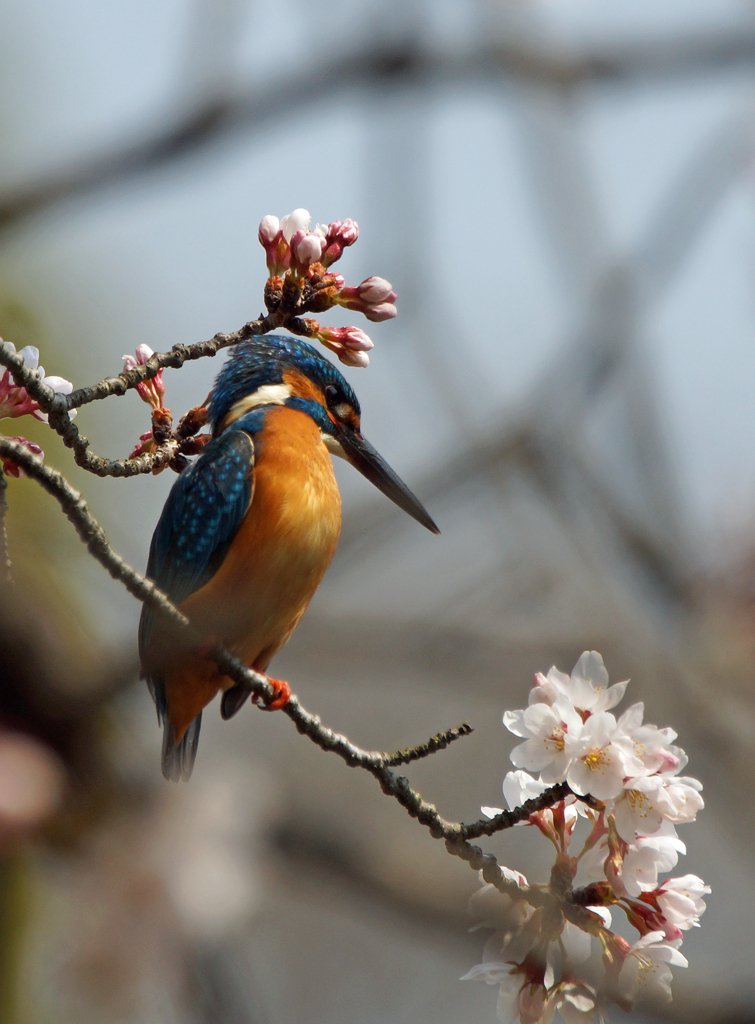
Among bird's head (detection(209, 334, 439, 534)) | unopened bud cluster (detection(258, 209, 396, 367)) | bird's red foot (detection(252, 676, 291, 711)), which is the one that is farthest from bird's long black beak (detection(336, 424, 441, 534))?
unopened bud cluster (detection(258, 209, 396, 367))

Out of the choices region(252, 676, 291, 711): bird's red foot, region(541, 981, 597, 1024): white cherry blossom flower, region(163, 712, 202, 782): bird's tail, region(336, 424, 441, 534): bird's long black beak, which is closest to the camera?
region(541, 981, 597, 1024): white cherry blossom flower

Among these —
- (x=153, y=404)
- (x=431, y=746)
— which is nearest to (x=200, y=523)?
(x=153, y=404)

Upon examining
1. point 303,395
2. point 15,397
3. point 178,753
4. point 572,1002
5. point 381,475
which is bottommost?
point 572,1002

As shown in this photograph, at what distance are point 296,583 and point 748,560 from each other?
3.51 meters

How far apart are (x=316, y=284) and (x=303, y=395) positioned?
3.15 feet

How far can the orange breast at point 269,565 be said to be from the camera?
191 cm

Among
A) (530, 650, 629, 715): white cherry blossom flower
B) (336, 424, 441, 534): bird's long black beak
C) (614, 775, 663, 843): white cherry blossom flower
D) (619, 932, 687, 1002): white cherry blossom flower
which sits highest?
(336, 424, 441, 534): bird's long black beak

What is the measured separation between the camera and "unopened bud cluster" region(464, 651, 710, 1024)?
129 cm

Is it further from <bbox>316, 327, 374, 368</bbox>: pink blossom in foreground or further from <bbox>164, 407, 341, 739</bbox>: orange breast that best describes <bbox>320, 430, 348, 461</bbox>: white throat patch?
<bbox>316, 327, 374, 368</bbox>: pink blossom in foreground

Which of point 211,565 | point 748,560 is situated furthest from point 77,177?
point 748,560

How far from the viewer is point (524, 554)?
4223 mm

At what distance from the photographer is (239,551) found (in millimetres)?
1951

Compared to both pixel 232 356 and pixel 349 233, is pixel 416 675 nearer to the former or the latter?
pixel 232 356

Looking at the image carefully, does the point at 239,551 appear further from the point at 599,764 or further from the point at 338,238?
the point at 599,764
